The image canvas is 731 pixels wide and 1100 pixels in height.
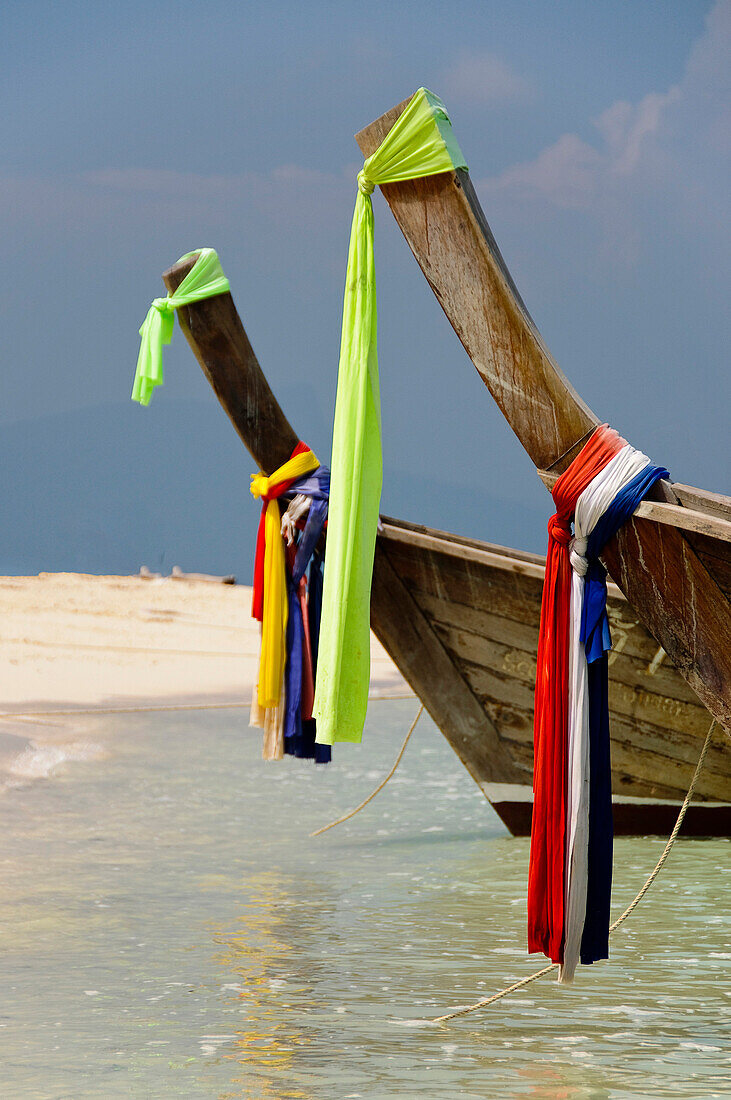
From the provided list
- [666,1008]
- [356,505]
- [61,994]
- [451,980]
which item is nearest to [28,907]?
[61,994]

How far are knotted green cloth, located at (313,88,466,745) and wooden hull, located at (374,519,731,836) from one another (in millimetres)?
1273

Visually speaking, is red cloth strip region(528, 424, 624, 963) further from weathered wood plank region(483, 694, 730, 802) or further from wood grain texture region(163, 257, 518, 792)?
weathered wood plank region(483, 694, 730, 802)

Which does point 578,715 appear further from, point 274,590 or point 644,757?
point 644,757

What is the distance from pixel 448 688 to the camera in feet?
18.2

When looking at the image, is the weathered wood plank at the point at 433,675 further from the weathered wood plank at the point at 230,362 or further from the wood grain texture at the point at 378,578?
the weathered wood plank at the point at 230,362

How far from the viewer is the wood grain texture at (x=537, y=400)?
3008 mm

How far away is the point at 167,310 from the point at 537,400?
96.7 inches

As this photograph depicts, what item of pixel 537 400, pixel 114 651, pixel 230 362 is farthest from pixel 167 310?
pixel 114 651

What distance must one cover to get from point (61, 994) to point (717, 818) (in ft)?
10.4

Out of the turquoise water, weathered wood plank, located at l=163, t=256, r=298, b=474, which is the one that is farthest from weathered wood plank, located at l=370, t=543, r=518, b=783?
weathered wood plank, located at l=163, t=256, r=298, b=474

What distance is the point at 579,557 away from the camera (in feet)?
10.2

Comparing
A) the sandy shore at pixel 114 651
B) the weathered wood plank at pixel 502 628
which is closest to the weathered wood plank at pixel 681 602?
the weathered wood plank at pixel 502 628

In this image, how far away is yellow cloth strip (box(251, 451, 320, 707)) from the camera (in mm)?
5348

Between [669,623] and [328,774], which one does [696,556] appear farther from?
[328,774]
